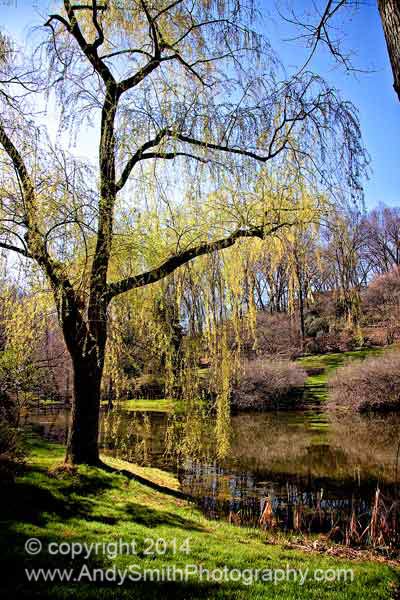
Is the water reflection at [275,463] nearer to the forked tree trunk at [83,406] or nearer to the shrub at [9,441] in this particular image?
the forked tree trunk at [83,406]

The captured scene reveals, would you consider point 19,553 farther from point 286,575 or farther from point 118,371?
point 118,371

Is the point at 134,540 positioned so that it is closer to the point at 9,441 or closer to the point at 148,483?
the point at 9,441

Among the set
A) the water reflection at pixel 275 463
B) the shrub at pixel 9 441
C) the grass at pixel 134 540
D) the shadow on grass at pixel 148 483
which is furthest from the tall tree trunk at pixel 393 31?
the shadow on grass at pixel 148 483

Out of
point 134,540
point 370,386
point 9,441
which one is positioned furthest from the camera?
point 370,386

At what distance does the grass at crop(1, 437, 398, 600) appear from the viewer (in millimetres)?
3072

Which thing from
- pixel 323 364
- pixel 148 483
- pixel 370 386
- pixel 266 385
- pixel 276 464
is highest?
pixel 323 364

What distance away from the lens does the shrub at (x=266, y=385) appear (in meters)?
21.8

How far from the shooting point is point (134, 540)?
4125mm

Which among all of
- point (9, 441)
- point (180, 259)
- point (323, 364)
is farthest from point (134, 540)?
point (323, 364)

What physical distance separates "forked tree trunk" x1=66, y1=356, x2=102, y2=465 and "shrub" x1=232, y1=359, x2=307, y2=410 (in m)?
15.3

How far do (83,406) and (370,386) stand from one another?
1773 cm

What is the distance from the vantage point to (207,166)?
5.38 metres

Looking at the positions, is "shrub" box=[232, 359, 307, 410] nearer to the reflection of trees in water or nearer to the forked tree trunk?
the reflection of trees in water

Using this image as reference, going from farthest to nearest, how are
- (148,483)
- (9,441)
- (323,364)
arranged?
(323,364) → (148,483) → (9,441)
